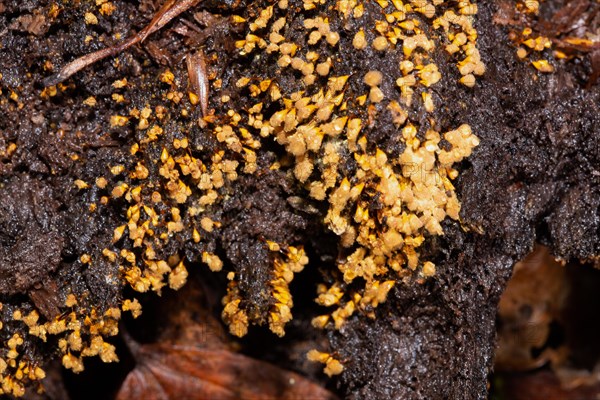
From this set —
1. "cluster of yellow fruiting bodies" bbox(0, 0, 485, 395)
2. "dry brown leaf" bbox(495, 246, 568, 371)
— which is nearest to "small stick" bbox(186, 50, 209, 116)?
"cluster of yellow fruiting bodies" bbox(0, 0, 485, 395)

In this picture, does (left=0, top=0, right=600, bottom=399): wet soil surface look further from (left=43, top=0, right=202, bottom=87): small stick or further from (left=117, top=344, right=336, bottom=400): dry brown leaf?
(left=117, top=344, right=336, bottom=400): dry brown leaf

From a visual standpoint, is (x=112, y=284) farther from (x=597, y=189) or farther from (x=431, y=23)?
(x=597, y=189)

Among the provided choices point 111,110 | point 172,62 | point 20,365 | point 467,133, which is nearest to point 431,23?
point 467,133

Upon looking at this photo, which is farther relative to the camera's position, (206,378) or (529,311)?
(529,311)

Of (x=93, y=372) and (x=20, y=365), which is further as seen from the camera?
(x=93, y=372)

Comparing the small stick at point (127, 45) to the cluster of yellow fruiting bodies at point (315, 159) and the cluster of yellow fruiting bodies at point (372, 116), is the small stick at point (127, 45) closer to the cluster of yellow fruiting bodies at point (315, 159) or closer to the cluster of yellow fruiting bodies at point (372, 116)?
the cluster of yellow fruiting bodies at point (315, 159)

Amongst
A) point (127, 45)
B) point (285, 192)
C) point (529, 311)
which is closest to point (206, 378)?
point (285, 192)

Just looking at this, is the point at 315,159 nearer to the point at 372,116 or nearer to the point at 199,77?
the point at 372,116
